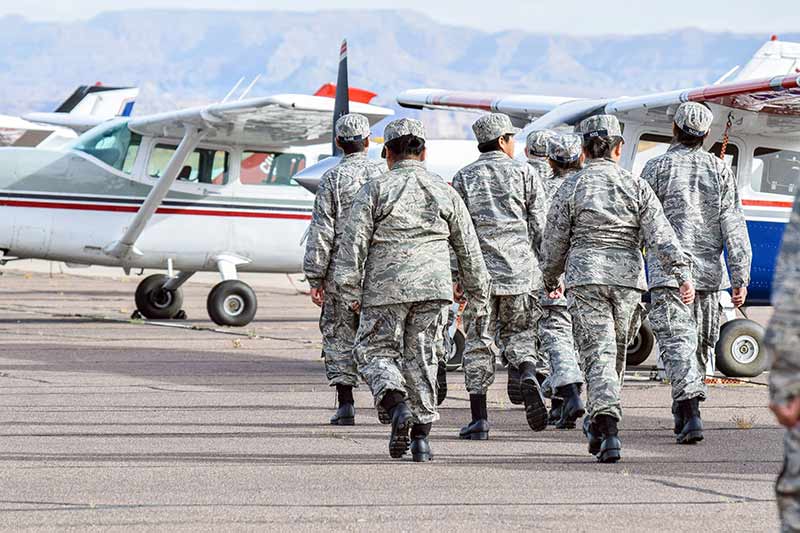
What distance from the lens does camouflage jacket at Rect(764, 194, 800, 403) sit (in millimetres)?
3785

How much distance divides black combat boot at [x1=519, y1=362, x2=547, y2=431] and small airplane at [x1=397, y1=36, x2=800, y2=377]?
367 centimetres

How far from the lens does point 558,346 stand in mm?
9234

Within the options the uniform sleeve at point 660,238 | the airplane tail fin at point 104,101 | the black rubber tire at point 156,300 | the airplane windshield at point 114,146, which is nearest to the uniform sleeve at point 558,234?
the uniform sleeve at point 660,238

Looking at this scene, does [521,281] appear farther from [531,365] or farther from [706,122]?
[706,122]

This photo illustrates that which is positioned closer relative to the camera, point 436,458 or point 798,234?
point 798,234

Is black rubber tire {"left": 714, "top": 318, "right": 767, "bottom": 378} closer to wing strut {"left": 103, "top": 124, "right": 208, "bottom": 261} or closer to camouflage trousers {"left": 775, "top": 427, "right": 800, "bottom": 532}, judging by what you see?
wing strut {"left": 103, "top": 124, "right": 208, "bottom": 261}

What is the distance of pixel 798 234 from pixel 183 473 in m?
4.20

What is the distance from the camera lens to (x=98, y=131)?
17.8 m

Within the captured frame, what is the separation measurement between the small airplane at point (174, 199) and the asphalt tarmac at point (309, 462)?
13.2 feet

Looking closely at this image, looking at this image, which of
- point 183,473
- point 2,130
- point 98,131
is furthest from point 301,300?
point 183,473

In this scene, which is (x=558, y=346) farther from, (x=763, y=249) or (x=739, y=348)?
A: (x=763, y=249)

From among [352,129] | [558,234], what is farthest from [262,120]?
[558,234]

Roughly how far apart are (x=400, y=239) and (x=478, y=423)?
1387 mm

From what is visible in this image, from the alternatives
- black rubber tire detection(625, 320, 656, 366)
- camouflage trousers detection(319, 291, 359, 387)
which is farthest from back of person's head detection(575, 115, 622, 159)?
black rubber tire detection(625, 320, 656, 366)
